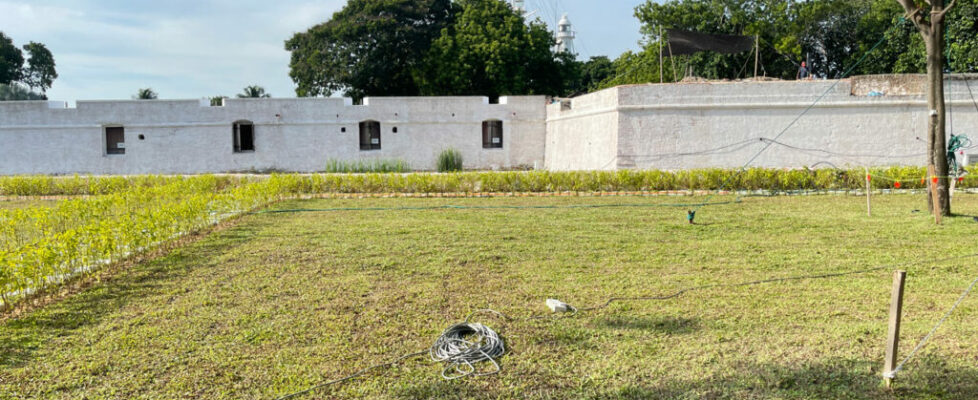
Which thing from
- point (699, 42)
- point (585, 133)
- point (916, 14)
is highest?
point (699, 42)

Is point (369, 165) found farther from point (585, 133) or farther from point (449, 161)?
point (585, 133)

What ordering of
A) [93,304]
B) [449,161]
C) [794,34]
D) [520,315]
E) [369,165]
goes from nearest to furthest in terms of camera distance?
[520,315]
[93,304]
[449,161]
[369,165]
[794,34]

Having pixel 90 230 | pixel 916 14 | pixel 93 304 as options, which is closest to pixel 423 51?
pixel 916 14

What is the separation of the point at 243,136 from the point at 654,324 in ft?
64.5

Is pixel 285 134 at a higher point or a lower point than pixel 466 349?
higher

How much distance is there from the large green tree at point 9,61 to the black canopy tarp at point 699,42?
33842 mm

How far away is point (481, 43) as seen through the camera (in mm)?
27641

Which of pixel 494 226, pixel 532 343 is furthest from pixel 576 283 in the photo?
pixel 494 226

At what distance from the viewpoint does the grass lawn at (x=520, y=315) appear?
3.36 metres

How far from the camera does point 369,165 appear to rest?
68.0 feet

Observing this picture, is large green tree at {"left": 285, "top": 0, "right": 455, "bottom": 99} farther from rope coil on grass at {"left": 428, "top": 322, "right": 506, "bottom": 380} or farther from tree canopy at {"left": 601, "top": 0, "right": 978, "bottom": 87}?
rope coil on grass at {"left": 428, "top": 322, "right": 506, "bottom": 380}

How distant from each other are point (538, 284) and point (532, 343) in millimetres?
1409

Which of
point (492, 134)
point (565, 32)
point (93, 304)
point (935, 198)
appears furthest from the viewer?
point (565, 32)

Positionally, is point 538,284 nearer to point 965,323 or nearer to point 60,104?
point 965,323
